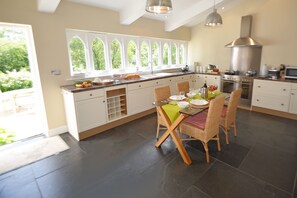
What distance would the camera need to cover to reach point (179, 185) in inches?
77.7

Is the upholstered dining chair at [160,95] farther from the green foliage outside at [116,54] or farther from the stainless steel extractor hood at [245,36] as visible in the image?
the stainless steel extractor hood at [245,36]

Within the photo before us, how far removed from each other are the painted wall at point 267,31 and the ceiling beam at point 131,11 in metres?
3.01

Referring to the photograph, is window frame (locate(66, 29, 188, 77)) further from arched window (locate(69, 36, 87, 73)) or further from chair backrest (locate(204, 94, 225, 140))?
chair backrest (locate(204, 94, 225, 140))

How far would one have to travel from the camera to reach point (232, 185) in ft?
6.40

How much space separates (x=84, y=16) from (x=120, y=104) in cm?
201

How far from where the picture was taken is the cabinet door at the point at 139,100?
3918mm

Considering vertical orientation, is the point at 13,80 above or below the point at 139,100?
above

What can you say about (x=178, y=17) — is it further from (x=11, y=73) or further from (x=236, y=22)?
(x=11, y=73)

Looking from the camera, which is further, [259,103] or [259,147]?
[259,103]

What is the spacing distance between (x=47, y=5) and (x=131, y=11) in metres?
1.68

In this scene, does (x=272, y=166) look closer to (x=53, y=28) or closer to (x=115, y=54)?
(x=115, y=54)

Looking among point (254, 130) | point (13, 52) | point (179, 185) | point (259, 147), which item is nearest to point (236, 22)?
point (254, 130)

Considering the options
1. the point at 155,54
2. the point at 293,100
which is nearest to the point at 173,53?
the point at 155,54

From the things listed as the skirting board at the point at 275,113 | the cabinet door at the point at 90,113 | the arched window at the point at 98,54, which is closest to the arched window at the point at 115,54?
the arched window at the point at 98,54
